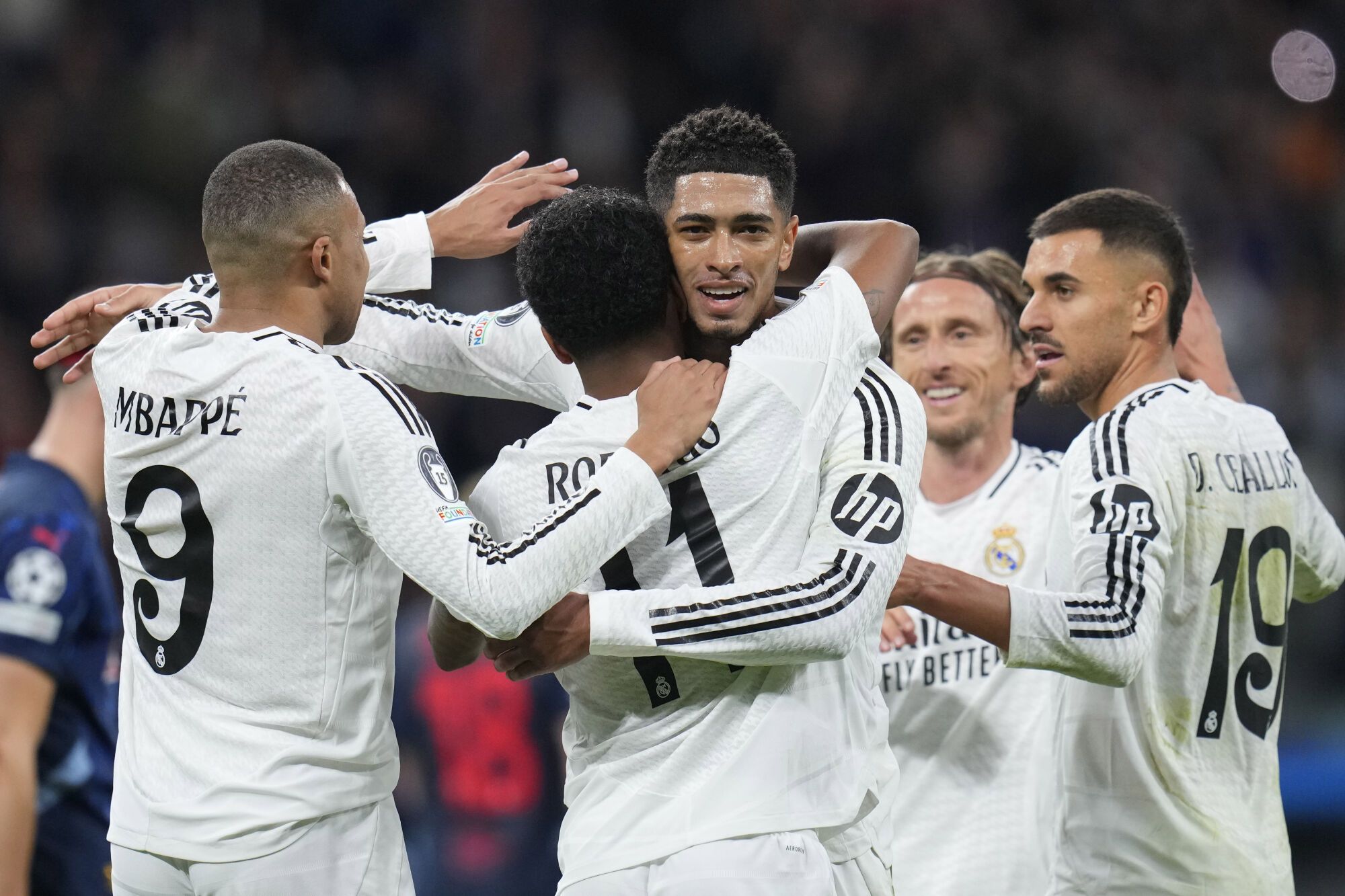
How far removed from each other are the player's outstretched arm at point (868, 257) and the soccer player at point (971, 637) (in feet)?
3.26

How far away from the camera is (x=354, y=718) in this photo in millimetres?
2932

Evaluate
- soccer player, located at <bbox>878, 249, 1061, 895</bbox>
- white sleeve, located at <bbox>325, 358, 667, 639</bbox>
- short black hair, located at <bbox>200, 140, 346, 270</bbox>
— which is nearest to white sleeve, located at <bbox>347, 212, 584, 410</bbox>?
short black hair, located at <bbox>200, 140, 346, 270</bbox>

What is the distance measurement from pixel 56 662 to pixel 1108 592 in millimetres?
2547

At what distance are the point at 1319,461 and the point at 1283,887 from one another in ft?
23.0

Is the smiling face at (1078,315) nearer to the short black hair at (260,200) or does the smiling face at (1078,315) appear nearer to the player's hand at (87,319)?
the short black hair at (260,200)

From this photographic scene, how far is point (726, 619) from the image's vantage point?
9.11 ft

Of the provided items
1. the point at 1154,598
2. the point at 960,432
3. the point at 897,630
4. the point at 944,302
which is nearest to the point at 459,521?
the point at 1154,598

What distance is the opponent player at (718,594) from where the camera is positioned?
110 inches

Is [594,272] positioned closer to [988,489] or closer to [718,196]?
[718,196]

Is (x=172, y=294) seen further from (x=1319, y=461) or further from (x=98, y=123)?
(x=1319, y=461)

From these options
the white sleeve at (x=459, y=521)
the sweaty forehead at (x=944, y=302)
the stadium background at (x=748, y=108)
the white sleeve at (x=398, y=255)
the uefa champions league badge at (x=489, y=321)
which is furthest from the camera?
the stadium background at (x=748, y=108)

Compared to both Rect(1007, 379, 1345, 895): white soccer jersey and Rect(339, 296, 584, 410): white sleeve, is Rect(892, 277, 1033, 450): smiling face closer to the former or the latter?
Rect(1007, 379, 1345, 895): white soccer jersey

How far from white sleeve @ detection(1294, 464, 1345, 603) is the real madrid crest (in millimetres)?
797

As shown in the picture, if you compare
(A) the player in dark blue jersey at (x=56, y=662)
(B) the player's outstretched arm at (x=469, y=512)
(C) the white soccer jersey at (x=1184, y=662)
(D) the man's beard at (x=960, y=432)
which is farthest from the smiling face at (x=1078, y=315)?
(A) the player in dark blue jersey at (x=56, y=662)
